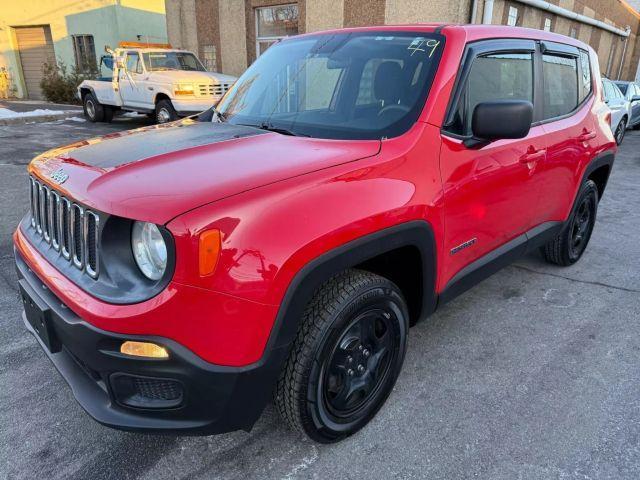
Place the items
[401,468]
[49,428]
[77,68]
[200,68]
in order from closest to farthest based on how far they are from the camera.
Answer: [401,468] → [49,428] → [200,68] → [77,68]

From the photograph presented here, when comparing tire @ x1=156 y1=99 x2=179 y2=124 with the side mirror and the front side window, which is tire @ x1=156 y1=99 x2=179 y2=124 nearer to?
the front side window

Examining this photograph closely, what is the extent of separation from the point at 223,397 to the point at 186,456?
25.9 inches

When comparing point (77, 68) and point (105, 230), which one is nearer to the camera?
point (105, 230)

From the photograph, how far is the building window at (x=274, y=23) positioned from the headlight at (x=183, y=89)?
3.16 metres

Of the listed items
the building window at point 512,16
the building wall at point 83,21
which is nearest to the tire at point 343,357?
the building window at point 512,16

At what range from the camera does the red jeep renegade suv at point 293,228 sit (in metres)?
1.67

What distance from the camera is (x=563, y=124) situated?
3443 mm

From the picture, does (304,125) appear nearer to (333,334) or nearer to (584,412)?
(333,334)

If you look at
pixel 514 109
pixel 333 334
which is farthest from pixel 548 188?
pixel 333 334

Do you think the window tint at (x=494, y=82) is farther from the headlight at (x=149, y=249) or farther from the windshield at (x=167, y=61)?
the windshield at (x=167, y=61)

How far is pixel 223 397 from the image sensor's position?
5.74ft

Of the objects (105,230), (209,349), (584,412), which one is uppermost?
(105,230)

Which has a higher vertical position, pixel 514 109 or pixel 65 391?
pixel 514 109

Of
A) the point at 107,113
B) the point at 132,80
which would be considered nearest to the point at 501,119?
the point at 132,80
